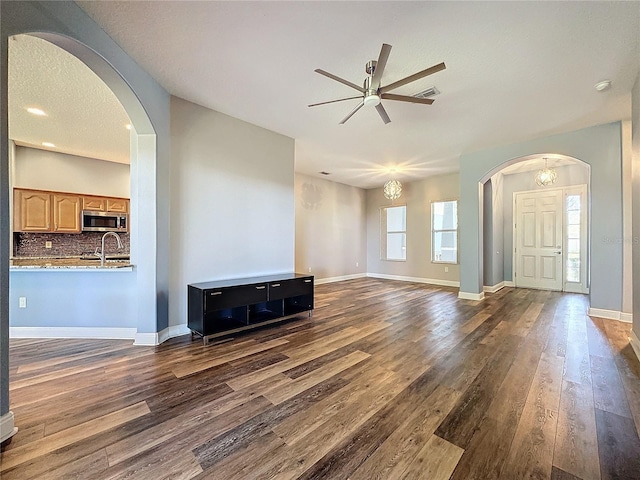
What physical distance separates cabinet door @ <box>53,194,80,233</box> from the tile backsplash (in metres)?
0.27

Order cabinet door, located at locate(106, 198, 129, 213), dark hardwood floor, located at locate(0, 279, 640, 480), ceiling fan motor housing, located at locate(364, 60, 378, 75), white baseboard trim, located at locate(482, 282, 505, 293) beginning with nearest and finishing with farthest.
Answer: dark hardwood floor, located at locate(0, 279, 640, 480)
ceiling fan motor housing, located at locate(364, 60, 378, 75)
cabinet door, located at locate(106, 198, 129, 213)
white baseboard trim, located at locate(482, 282, 505, 293)

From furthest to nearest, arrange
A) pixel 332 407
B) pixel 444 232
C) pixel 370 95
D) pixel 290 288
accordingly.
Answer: pixel 444 232
pixel 290 288
pixel 370 95
pixel 332 407

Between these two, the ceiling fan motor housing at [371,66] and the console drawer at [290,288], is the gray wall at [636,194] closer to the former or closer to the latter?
the ceiling fan motor housing at [371,66]

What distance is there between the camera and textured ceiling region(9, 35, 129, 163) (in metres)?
2.55

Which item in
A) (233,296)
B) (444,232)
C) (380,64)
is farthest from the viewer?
(444,232)

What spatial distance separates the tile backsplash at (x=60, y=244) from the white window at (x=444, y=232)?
741 cm

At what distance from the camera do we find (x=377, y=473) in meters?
1.33

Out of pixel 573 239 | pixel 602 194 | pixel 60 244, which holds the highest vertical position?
pixel 602 194

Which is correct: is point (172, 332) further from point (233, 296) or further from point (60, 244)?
point (60, 244)

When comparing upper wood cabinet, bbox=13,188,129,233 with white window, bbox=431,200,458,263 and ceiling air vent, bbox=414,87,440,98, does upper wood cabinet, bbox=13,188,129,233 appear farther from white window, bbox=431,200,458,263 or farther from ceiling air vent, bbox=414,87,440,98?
white window, bbox=431,200,458,263

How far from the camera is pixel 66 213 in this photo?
5.25 metres

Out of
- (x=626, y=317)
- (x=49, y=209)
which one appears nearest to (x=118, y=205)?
(x=49, y=209)

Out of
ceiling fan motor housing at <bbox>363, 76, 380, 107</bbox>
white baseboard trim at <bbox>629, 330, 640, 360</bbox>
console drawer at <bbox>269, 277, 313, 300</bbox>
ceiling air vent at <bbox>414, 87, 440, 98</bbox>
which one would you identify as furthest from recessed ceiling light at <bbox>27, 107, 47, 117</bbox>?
white baseboard trim at <bbox>629, 330, 640, 360</bbox>

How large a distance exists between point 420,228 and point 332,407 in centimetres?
646
